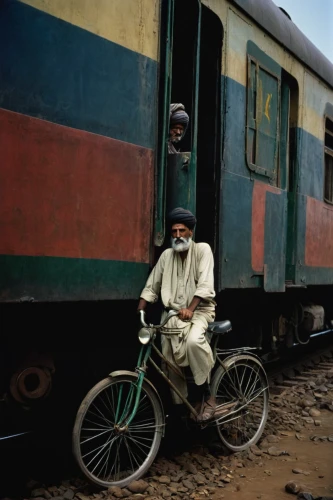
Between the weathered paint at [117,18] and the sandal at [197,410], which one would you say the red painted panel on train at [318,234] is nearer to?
the sandal at [197,410]

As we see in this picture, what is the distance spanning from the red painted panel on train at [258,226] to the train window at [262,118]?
168 millimetres

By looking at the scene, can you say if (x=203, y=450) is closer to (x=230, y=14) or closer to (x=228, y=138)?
(x=228, y=138)

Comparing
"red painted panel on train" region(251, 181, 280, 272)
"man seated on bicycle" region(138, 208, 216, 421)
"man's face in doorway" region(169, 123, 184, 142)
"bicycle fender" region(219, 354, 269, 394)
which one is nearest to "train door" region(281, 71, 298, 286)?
"red painted panel on train" region(251, 181, 280, 272)

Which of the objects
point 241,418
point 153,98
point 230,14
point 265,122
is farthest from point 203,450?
point 230,14

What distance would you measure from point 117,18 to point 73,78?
0.56 meters

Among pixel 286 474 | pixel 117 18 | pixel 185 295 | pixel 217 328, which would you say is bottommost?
pixel 286 474

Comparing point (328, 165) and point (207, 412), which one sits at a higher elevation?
point (328, 165)

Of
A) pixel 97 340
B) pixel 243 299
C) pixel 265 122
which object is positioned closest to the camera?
pixel 97 340

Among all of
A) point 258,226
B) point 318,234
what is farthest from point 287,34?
point 318,234

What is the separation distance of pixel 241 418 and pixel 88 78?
2.66 meters

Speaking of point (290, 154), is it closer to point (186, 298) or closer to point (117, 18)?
point (186, 298)

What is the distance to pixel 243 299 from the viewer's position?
581 cm

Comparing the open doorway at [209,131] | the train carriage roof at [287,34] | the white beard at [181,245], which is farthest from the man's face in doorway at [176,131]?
the train carriage roof at [287,34]

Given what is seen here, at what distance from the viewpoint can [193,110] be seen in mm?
4121
